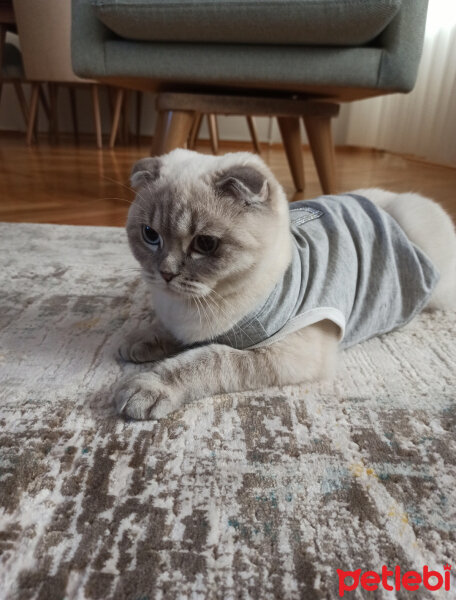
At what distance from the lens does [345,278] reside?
3.43 ft

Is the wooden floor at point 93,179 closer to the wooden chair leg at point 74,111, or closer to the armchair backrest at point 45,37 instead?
the armchair backrest at point 45,37

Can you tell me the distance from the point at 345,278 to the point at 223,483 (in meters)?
Result: 0.55

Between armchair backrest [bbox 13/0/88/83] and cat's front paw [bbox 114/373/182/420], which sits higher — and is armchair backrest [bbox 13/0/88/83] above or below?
above

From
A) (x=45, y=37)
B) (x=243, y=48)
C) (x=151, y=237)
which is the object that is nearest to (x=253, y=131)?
(x=45, y=37)

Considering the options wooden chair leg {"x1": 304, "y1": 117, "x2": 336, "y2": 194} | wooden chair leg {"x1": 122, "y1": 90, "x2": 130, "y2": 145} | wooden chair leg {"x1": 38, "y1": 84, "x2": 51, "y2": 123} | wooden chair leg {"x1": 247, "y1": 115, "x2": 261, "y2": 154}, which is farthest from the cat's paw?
wooden chair leg {"x1": 38, "y1": 84, "x2": 51, "y2": 123}

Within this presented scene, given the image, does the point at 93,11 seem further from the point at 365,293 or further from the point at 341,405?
the point at 341,405

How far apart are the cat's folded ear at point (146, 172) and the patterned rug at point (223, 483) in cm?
36

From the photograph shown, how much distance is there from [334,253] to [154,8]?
1.36m

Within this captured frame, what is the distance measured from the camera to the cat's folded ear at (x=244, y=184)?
0.84m

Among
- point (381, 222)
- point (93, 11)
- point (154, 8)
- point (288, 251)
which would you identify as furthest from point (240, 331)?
point (93, 11)

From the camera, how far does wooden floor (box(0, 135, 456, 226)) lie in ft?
7.32

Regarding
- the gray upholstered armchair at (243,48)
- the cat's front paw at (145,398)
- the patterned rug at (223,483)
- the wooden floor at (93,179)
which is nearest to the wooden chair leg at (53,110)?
the wooden floor at (93,179)

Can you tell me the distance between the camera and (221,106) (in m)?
2.14

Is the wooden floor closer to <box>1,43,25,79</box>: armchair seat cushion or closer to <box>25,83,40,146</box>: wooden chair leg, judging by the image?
<box>25,83,40,146</box>: wooden chair leg
